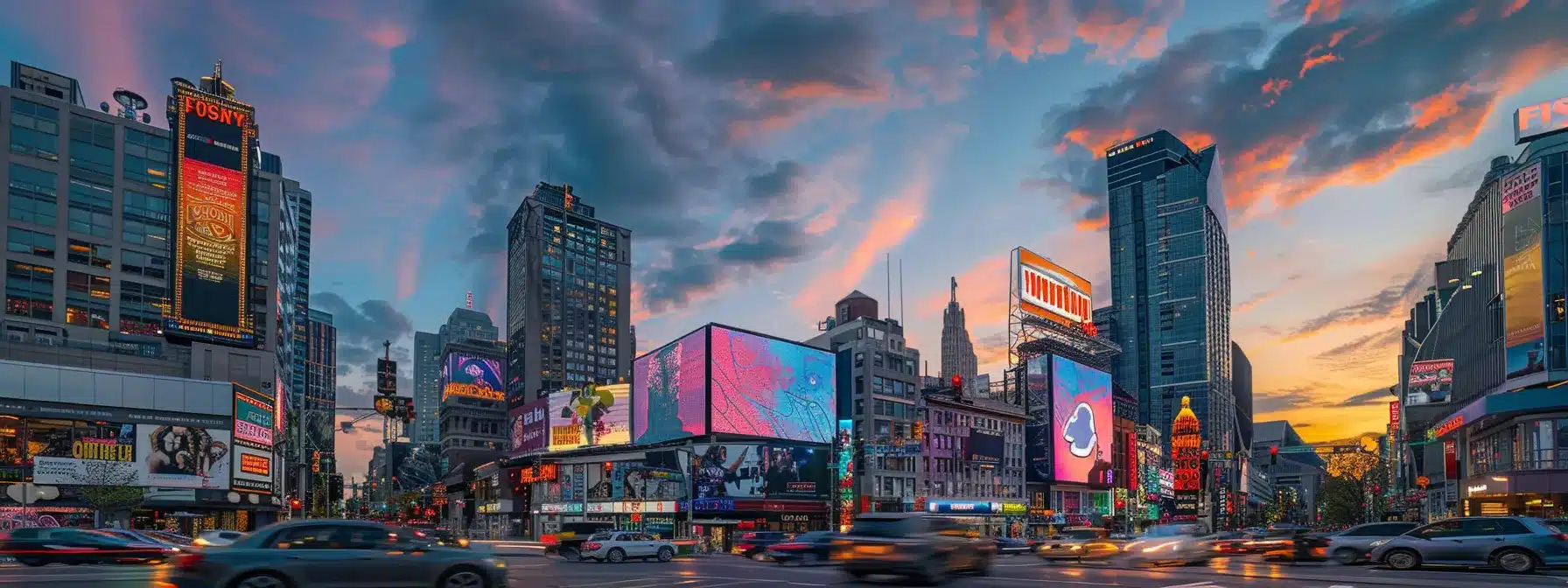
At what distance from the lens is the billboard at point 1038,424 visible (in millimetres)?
136250

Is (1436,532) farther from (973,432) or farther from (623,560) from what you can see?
(973,432)

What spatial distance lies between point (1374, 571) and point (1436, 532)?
10.2ft

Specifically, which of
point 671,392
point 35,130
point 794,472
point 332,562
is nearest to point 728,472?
point 794,472

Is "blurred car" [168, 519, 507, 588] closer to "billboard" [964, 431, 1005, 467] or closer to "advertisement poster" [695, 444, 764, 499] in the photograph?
"advertisement poster" [695, 444, 764, 499]

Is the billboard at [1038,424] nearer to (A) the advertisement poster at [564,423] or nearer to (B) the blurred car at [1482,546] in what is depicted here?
(A) the advertisement poster at [564,423]

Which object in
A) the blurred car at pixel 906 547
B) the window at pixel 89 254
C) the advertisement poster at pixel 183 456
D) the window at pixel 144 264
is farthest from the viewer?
the window at pixel 144 264

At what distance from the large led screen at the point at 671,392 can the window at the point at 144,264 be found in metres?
50.1

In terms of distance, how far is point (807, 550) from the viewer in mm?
39344

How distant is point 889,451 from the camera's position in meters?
82.6

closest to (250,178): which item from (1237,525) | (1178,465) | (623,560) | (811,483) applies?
(811,483)

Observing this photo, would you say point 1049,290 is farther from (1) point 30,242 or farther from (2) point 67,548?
(2) point 67,548

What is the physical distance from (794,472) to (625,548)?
200 feet

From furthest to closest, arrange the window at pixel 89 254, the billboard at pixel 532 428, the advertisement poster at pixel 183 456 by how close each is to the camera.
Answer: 1. the billboard at pixel 532 428
2. the window at pixel 89 254
3. the advertisement poster at pixel 183 456

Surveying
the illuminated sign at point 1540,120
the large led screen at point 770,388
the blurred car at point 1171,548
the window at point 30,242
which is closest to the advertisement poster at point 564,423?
the large led screen at point 770,388
